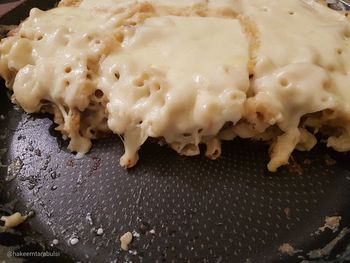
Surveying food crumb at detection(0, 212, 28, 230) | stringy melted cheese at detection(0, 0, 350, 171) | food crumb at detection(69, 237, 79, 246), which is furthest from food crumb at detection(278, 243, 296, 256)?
food crumb at detection(0, 212, 28, 230)

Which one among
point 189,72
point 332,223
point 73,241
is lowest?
point 73,241

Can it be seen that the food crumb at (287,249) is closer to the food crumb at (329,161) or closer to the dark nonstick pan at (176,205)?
the dark nonstick pan at (176,205)

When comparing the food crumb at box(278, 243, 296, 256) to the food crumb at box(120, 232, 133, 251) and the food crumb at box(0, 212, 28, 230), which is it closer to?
the food crumb at box(120, 232, 133, 251)

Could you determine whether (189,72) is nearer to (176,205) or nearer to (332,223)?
(176,205)

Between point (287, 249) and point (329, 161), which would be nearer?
point (287, 249)

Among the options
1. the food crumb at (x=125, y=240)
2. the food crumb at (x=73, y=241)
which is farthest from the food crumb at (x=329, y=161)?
the food crumb at (x=73, y=241)

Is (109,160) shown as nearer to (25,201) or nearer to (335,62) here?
(25,201)

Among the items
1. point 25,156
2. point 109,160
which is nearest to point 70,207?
point 109,160

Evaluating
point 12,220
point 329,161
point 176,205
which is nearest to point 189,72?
point 176,205
